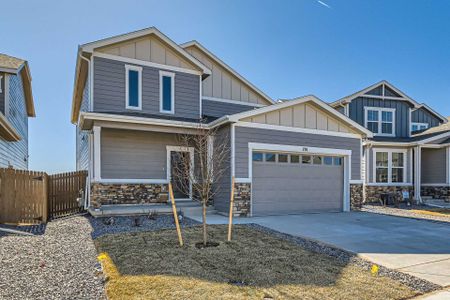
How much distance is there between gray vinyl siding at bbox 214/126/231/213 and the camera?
10375 millimetres

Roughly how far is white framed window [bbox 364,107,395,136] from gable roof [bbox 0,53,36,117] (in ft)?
60.1

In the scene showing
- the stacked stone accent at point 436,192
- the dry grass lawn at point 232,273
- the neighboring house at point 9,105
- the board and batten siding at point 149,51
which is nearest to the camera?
the dry grass lawn at point 232,273

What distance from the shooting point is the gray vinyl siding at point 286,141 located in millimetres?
10344

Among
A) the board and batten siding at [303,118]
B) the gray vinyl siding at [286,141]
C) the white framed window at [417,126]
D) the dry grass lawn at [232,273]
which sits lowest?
the dry grass lawn at [232,273]

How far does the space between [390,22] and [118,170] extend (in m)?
12.6

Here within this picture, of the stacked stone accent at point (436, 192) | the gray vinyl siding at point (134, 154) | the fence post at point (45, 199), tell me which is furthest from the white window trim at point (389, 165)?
the fence post at point (45, 199)

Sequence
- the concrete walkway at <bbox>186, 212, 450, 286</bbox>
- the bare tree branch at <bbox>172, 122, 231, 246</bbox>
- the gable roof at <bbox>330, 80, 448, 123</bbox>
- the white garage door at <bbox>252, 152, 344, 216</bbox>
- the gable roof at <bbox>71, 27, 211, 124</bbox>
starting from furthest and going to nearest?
1. the gable roof at <bbox>330, 80, 448, 123</bbox>
2. the gable roof at <bbox>71, 27, 211, 124</bbox>
3. the white garage door at <bbox>252, 152, 344, 216</bbox>
4. the bare tree branch at <bbox>172, 122, 231, 246</bbox>
5. the concrete walkway at <bbox>186, 212, 450, 286</bbox>

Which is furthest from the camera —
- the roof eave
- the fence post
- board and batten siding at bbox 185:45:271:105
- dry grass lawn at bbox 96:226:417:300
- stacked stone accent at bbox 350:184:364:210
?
board and batten siding at bbox 185:45:271:105

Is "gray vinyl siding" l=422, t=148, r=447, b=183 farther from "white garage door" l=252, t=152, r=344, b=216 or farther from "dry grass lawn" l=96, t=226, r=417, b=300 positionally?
"dry grass lawn" l=96, t=226, r=417, b=300

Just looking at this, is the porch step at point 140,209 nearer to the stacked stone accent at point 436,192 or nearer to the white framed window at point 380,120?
the white framed window at point 380,120

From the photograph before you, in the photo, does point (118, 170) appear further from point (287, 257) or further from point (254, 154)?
point (287, 257)

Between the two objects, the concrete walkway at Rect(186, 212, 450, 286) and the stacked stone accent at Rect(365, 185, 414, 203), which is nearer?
the concrete walkway at Rect(186, 212, 450, 286)

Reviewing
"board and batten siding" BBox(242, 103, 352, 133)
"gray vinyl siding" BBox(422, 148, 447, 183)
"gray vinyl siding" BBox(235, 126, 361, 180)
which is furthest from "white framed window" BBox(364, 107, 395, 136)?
"board and batten siding" BBox(242, 103, 352, 133)

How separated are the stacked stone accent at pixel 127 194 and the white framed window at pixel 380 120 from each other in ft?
41.7
